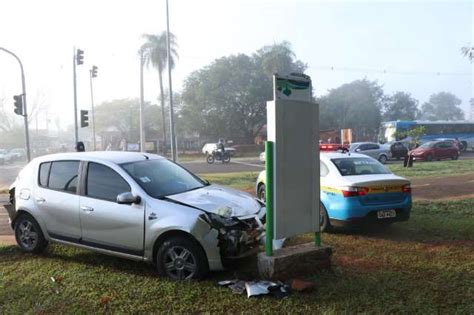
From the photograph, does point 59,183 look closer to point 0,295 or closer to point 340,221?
point 0,295

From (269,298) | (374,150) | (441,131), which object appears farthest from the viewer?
(441,131)

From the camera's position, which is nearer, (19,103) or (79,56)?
(19,103)

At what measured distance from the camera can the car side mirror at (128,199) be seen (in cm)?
567

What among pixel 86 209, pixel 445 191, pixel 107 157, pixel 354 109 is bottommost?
pixel 445 191

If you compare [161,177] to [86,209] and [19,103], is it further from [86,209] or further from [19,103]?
[19,103]

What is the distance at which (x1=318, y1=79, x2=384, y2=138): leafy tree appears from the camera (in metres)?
69.2

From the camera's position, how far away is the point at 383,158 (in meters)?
31.4

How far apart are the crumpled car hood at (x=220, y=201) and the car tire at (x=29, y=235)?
7.78ft

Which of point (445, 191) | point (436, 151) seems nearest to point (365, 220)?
point (445, 191)

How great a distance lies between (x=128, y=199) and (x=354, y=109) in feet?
219

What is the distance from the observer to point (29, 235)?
6922mm

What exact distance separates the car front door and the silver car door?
18 cm

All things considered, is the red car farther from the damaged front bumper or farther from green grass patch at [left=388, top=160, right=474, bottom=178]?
the damaged front bumper

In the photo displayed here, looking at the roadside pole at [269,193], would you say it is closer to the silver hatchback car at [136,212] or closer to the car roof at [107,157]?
the silver hatchback car at [136,212]
